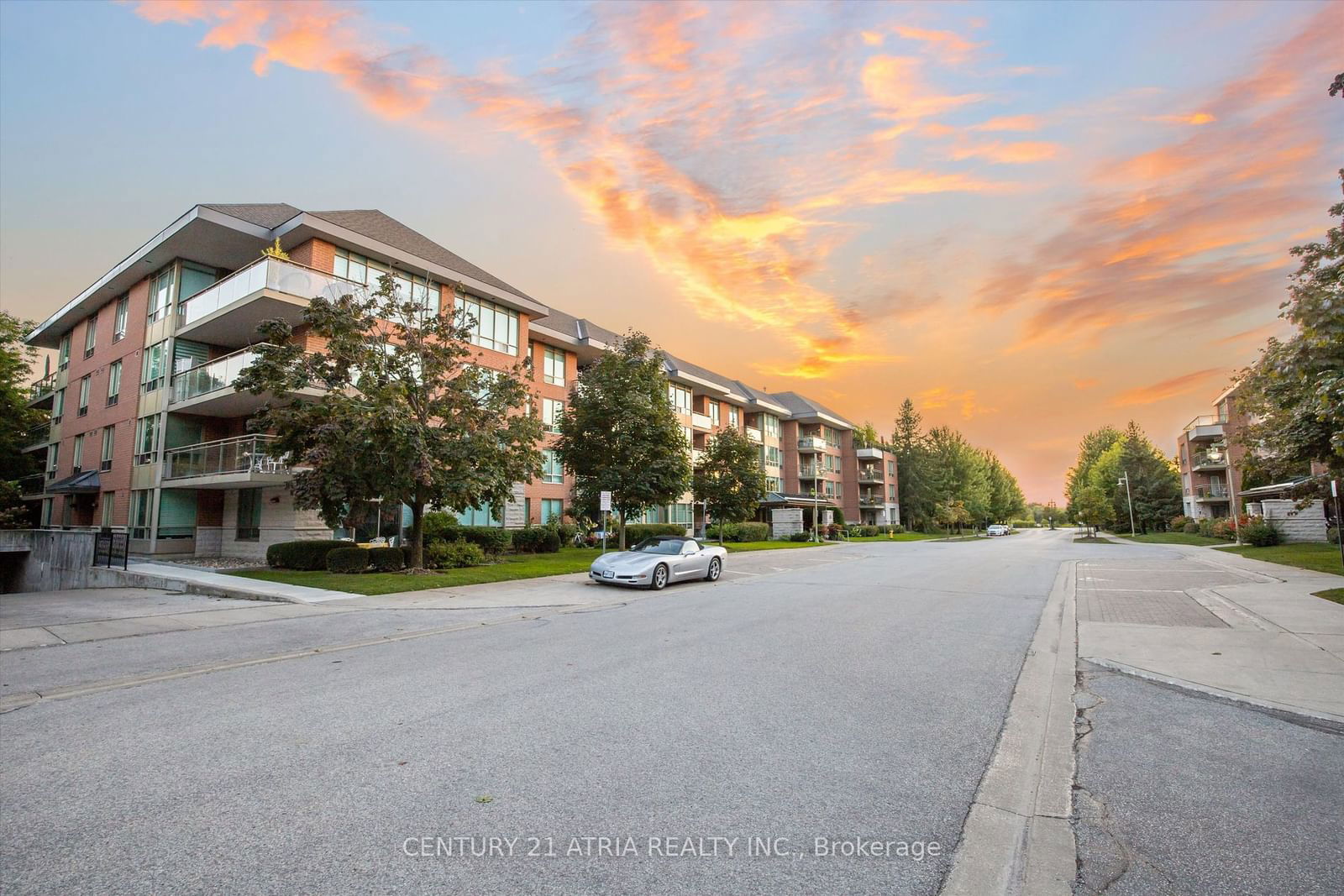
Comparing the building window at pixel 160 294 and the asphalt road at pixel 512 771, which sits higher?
the building window at pixel 160 294

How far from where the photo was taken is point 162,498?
24.7 metres

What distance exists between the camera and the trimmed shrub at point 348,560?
18.0 meters

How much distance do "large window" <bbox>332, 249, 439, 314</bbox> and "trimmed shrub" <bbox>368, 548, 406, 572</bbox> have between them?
8818 millimetres

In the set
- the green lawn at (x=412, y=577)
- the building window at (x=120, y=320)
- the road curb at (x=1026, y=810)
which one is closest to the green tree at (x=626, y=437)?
the green lawn at (x=412, y=577)

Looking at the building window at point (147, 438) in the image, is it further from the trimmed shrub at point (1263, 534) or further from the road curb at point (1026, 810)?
the trimmed shrub at point (1263, 534)

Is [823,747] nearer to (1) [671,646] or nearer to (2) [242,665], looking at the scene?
(1) [671,646]

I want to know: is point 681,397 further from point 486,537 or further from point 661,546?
point 661,546

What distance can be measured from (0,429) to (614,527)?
35.3 metres

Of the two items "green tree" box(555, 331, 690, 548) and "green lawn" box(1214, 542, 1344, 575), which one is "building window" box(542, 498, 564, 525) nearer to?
"green tree" box(555, 331, 690, 548)

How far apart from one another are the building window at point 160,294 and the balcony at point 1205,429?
77.6m

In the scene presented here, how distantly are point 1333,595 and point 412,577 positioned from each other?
66.3 ft

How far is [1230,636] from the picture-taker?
9.28 metres

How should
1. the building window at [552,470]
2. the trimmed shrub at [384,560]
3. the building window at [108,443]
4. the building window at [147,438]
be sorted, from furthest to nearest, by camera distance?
the building window at [552,470], the building window at [108,443], the building window at [147,438], the trimmed shrub at [384,560]

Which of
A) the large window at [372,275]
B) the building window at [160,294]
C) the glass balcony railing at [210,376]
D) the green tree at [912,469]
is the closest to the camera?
the glass balcony railing at [210,376]
